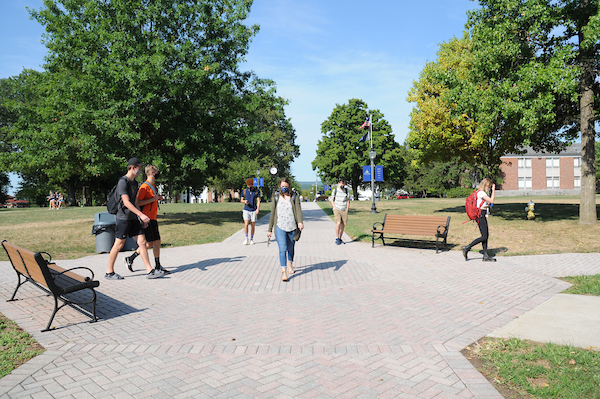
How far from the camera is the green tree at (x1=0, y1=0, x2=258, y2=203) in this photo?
1650 cm

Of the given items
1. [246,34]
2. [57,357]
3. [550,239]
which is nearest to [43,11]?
[246,34]

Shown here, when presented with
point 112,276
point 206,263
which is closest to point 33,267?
point 112,276

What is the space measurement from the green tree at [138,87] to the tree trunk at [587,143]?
13.8m

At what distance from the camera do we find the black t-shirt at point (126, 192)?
695 centimetres

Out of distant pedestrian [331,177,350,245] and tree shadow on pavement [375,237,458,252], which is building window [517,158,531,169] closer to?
tree shadow on pavement [375,237,458,252]

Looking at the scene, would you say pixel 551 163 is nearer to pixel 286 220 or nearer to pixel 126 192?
pixel 286 220

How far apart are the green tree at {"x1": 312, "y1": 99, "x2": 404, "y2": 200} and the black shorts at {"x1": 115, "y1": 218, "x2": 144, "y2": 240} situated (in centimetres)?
4130

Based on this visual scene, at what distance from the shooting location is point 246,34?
19703 mm

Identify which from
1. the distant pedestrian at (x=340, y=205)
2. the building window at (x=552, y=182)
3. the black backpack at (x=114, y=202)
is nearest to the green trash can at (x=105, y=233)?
the black backpack at (x=114, y=202)

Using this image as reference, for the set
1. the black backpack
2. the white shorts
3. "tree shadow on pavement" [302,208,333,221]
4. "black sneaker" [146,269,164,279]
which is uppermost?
the black backpack

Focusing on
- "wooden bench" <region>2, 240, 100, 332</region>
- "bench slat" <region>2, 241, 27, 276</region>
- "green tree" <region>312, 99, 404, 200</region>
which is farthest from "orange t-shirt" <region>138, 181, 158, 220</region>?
"green tree" <region>312, 99, 404, 200</region>

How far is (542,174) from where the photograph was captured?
7375cm

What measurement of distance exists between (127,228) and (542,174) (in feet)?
269

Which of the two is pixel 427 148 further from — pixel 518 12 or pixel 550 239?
pixel 550 239
